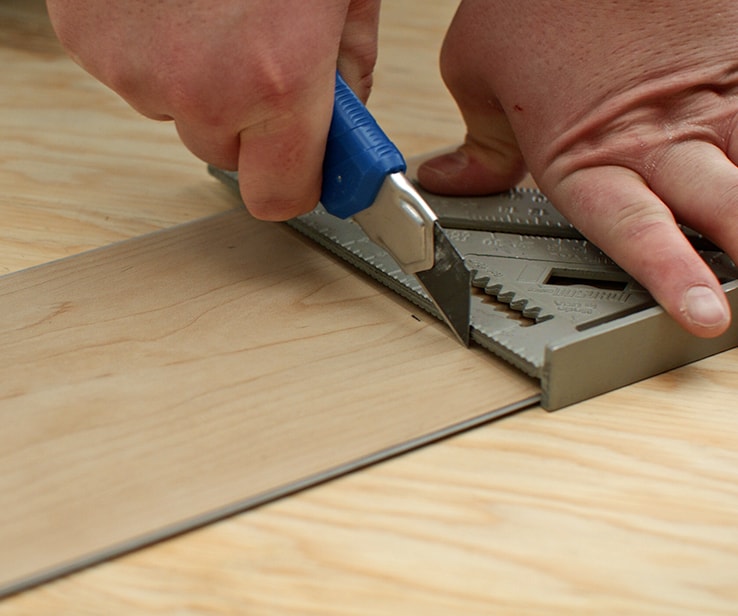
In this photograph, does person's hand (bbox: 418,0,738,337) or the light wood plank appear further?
person's hand (bbox: 418,0,738,337)

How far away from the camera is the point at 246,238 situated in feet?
3.38

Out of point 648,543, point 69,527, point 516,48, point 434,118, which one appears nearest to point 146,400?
point 69,527

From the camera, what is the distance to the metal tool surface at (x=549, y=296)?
75 centimetres

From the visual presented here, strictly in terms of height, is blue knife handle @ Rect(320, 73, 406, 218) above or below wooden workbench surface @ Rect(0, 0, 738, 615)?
above

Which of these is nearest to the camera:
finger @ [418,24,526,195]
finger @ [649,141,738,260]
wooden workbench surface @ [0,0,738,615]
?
wooden workbench surface @ [0,0,738,615]

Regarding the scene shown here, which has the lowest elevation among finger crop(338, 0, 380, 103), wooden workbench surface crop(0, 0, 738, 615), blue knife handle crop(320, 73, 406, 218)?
wooden workbench surface crop(0, 0, 738, 615)

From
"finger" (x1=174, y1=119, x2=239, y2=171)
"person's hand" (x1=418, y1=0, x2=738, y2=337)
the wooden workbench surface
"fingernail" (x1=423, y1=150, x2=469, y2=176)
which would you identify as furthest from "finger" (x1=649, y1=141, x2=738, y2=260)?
"finger" (x1=174, y1=119, x2=239, y2=171)

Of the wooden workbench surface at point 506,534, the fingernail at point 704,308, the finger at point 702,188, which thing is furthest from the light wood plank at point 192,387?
the finger at point 702,188

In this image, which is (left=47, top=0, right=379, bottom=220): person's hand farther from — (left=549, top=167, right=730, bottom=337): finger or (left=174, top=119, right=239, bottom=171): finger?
(left=549, top=167, right=730, bottom=337): finger

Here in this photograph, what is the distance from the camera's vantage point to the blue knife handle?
0.80 meters

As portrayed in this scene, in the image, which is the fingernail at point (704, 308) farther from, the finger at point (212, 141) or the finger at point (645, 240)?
the finger at point (212, 141)

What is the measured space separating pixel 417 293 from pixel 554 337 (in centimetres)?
15

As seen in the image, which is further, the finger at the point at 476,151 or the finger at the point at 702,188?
the finger at the point at 476,151

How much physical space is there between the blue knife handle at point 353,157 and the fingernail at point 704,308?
0.85 feet
